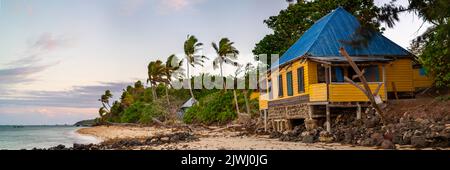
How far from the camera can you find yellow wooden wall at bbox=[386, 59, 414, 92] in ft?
64.3

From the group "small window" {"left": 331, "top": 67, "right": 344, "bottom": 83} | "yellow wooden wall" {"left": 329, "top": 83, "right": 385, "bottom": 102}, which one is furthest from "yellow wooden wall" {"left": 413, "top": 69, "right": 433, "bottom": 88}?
"yellow wooden wall" {"left": 329, "top": 83, "right": 385, "bottom": 102}

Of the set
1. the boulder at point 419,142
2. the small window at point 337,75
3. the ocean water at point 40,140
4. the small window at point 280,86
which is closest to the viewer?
the boulder at point 419,142

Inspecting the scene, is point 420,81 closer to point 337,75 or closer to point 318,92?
point 337,75

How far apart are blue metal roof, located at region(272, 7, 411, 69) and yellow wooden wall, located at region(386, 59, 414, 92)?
0.44m

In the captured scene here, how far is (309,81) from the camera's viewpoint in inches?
721

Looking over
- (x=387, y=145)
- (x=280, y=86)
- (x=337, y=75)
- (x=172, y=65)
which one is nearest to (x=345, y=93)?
(x=337, y=75)

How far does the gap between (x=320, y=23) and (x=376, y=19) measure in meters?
10.3

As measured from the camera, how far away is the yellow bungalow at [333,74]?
16.9 m

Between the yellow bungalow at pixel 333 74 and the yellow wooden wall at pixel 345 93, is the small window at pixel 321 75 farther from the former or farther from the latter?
the yellow wooden wall at pixel 345 93

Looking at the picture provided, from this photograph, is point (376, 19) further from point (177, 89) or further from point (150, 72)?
point (177, 89)

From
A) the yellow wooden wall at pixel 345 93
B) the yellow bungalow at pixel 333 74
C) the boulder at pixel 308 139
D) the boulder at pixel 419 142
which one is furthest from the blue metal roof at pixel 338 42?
the boulder at pixel 419 142

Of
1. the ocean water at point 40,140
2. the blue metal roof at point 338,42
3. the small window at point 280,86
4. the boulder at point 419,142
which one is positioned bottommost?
the ocean water at point 40,140

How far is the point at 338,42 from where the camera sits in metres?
19.5
